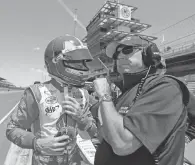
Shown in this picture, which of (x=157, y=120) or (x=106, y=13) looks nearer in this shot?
(x=157, y=120)

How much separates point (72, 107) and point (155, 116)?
0.62 m

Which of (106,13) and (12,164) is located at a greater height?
(106,13)

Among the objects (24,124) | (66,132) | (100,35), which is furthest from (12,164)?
(100,35)

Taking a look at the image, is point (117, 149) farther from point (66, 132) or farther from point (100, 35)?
point (100, 35)

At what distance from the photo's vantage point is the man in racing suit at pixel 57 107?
1.55 meters

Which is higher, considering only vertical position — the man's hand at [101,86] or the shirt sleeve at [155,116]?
the man's hand at [101,86]

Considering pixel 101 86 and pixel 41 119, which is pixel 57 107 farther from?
pixel 101 86

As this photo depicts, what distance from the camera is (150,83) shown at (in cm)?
155

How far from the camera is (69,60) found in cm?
166

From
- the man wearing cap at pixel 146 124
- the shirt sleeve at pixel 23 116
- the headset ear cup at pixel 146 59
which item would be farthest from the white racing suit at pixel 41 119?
the headset ear cup at pixel 146 59

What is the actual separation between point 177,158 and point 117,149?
52 cm

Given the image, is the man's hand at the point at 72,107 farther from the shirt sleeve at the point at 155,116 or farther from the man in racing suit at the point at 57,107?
the shirt sleeve at the point at 155,116

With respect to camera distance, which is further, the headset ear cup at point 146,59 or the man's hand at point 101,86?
the headset ear cup at point 146,59

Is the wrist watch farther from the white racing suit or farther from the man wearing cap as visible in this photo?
the white racing suit
